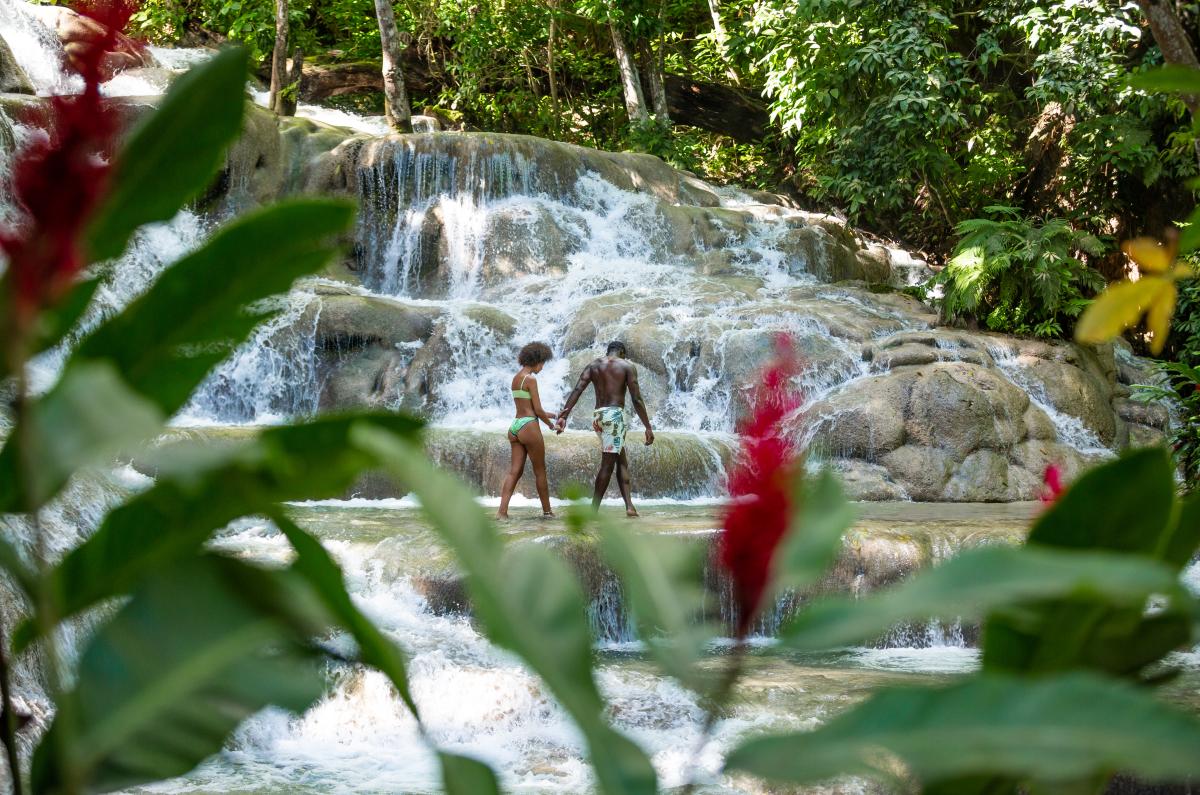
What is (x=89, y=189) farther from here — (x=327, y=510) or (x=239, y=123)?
(x=327, y=510)

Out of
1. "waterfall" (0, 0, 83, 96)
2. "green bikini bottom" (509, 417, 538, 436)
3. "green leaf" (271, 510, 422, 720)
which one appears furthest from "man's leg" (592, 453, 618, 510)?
"waterfall" (0, 0, 83, 96)

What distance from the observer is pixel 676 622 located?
462mm

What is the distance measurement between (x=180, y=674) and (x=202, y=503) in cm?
7

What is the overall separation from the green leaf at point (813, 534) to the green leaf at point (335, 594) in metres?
0.18

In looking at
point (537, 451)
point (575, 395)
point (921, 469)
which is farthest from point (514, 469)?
point (921, 469)

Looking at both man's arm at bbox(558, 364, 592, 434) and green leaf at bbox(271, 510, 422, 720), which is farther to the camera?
man's arm at bbox(558, 364, 592, 434)

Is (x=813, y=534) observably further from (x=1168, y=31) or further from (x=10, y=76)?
(x=10, y=76)

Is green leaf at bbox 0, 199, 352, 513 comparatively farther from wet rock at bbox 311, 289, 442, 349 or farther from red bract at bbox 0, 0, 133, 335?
wet rock at bbox 311, 289, 442, 349

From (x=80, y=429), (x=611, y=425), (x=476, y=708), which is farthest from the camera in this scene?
(x=611, y=425)

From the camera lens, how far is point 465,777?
0.48 meters

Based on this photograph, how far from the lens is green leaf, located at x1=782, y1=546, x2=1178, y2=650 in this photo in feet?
1.15

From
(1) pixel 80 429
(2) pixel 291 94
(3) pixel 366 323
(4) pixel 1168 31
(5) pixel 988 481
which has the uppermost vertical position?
(2) pixel 291 94

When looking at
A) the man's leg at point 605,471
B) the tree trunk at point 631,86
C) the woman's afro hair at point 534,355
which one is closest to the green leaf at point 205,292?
the woman's afro hair at point 534,355

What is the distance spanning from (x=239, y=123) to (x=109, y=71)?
0.07m
